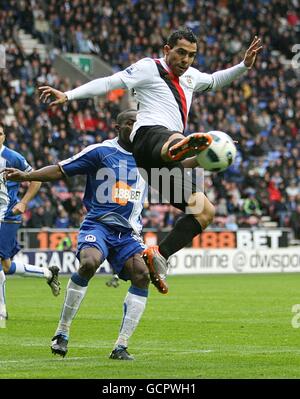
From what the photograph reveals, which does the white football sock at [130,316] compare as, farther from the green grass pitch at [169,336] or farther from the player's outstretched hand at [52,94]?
the player's outstretched hand at [52,94]

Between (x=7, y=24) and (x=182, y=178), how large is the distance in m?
24.3

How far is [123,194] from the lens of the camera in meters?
10.3

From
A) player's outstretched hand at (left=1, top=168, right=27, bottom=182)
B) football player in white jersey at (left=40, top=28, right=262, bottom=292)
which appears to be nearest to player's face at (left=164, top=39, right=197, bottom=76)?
football player in white jersey at (left=40, top=28, right=262, bottom=292)

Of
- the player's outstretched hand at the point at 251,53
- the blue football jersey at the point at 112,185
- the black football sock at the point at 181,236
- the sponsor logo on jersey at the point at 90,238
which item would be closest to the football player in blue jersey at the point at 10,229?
the blue football jersey at the point at 112,185

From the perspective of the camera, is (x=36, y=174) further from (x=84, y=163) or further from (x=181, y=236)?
(x=181, y=236)

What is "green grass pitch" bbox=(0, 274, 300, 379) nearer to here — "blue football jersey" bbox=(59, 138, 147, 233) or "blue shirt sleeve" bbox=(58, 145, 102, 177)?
"blue football jersey" bbox=(59, 138, 147, 233)

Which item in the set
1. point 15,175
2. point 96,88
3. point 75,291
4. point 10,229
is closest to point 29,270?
point 10,229

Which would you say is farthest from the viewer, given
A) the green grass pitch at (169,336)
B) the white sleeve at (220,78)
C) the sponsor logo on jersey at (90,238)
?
the white sleeve at (220,78)

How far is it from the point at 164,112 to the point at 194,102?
77.8ft

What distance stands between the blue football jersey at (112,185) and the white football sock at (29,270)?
4.47 metres

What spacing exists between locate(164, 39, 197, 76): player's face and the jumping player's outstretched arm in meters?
1.47

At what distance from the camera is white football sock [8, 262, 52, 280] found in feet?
48.0

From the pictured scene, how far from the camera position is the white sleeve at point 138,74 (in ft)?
30.8
